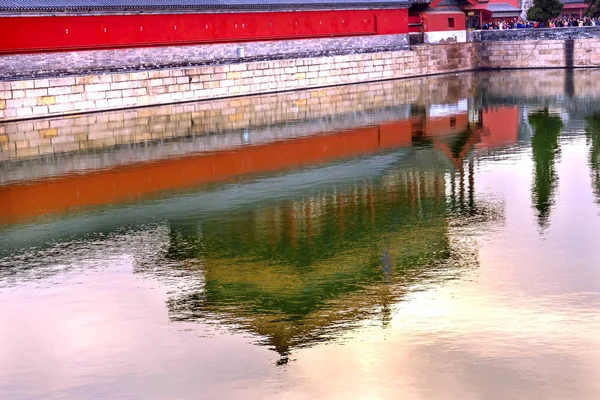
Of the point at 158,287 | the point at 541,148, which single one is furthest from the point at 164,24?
the point at 158,287

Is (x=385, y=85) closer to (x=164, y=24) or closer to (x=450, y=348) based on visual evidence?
(x=164, y=24)

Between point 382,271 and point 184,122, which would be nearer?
point 382,271

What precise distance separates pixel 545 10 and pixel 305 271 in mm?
54779

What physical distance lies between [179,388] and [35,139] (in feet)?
62.6

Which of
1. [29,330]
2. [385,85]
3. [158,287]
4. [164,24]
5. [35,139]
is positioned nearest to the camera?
[29,330]

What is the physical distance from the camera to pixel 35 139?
2623cm

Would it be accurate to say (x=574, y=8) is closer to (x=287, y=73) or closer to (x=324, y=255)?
(x=287, y=73)

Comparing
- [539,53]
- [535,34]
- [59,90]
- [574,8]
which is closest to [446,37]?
[535,34]

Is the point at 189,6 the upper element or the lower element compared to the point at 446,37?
Result: upper

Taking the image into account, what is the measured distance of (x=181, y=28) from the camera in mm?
38625

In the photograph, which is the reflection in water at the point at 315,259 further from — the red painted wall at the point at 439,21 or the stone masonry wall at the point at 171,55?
the red painted wall at the point at 439,21

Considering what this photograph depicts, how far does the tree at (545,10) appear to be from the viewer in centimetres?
6226

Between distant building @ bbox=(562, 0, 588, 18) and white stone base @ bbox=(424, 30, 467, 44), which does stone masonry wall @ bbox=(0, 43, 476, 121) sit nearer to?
white stone base @ bbox=(424, 30, 467, 44)

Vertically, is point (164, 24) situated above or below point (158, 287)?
above
